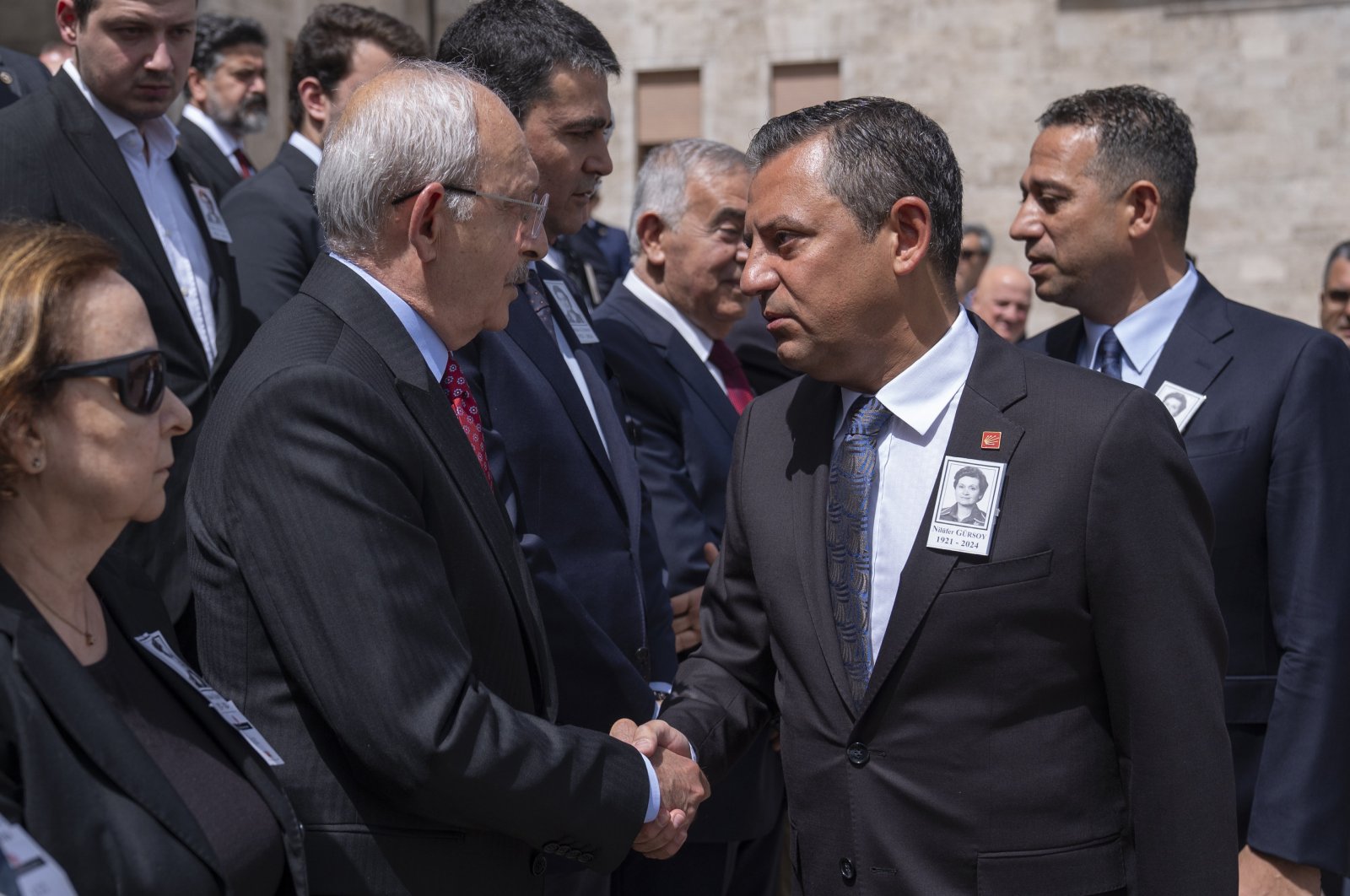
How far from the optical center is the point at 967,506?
7.99 feet

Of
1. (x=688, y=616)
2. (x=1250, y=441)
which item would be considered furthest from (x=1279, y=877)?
(x=688, y=616)

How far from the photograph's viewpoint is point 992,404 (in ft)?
8.25

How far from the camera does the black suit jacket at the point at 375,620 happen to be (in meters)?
2.12

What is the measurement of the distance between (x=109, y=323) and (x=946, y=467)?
1.37m

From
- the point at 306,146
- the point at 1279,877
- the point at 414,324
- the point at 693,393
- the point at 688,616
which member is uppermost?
the point at 306,146

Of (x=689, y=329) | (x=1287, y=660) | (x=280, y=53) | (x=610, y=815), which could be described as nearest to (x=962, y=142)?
(x=280, y=53)

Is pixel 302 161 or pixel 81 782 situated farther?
pixel 302 161

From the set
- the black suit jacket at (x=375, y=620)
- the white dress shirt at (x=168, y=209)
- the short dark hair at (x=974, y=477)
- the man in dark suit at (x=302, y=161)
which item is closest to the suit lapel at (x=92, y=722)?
the black suit jacket at (x=375, y=620)

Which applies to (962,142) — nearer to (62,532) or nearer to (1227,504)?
(1227,504)

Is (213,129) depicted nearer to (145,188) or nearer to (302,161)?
(302,161)

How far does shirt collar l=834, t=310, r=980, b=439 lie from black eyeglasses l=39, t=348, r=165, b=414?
4.13ft

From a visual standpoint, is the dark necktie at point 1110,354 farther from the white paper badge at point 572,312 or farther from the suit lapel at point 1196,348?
the white paper badge at point 572,312

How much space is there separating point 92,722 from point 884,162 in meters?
1.63

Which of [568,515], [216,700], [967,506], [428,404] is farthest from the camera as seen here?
[568,515]
